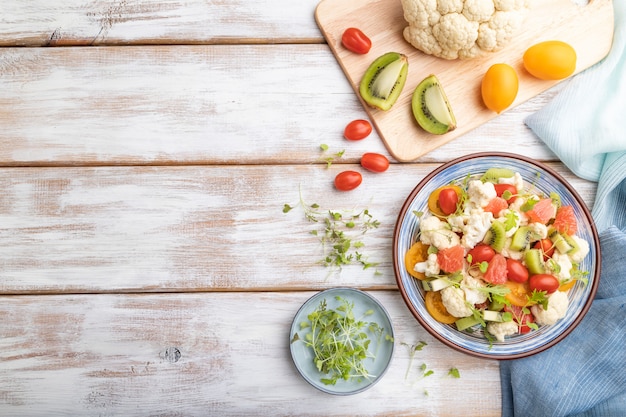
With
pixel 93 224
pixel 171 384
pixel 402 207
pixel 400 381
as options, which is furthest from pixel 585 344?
pixel 93 224

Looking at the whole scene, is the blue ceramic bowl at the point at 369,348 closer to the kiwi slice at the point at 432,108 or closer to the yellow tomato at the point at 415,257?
the yellow tomato at the point at 415,257

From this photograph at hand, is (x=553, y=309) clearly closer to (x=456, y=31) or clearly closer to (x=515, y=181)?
(x=515, y=181)

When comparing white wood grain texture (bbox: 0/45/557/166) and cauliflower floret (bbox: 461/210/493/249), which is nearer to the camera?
cauliflower floret (bbox: 461/210/493/249)

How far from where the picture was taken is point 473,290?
5.06 ft

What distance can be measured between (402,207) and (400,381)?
485mm

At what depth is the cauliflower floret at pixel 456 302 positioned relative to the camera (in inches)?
60.7

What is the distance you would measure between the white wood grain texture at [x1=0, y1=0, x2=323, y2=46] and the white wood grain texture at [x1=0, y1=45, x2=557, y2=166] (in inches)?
1.3

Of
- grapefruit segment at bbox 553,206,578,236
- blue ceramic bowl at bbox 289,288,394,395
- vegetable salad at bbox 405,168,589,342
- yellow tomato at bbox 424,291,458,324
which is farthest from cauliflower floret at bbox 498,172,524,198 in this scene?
blue ceramic bowl at bbox 289,288,394,395

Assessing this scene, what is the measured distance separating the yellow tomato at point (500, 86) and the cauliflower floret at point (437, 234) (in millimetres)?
357

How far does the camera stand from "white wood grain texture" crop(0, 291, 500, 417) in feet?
5.58

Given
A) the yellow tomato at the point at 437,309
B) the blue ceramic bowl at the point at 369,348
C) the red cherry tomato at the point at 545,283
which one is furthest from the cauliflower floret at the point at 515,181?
the blue ceramic bowl at the point at 369,348

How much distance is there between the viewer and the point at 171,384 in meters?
1.72

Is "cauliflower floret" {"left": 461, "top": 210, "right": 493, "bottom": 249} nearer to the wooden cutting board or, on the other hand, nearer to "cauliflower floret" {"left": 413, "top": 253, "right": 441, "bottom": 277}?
"cauliflower floret" {"left": 413, "top": 253, "right": 441, "bottom": 277}

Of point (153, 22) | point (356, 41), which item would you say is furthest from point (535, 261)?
point (153, 22)
